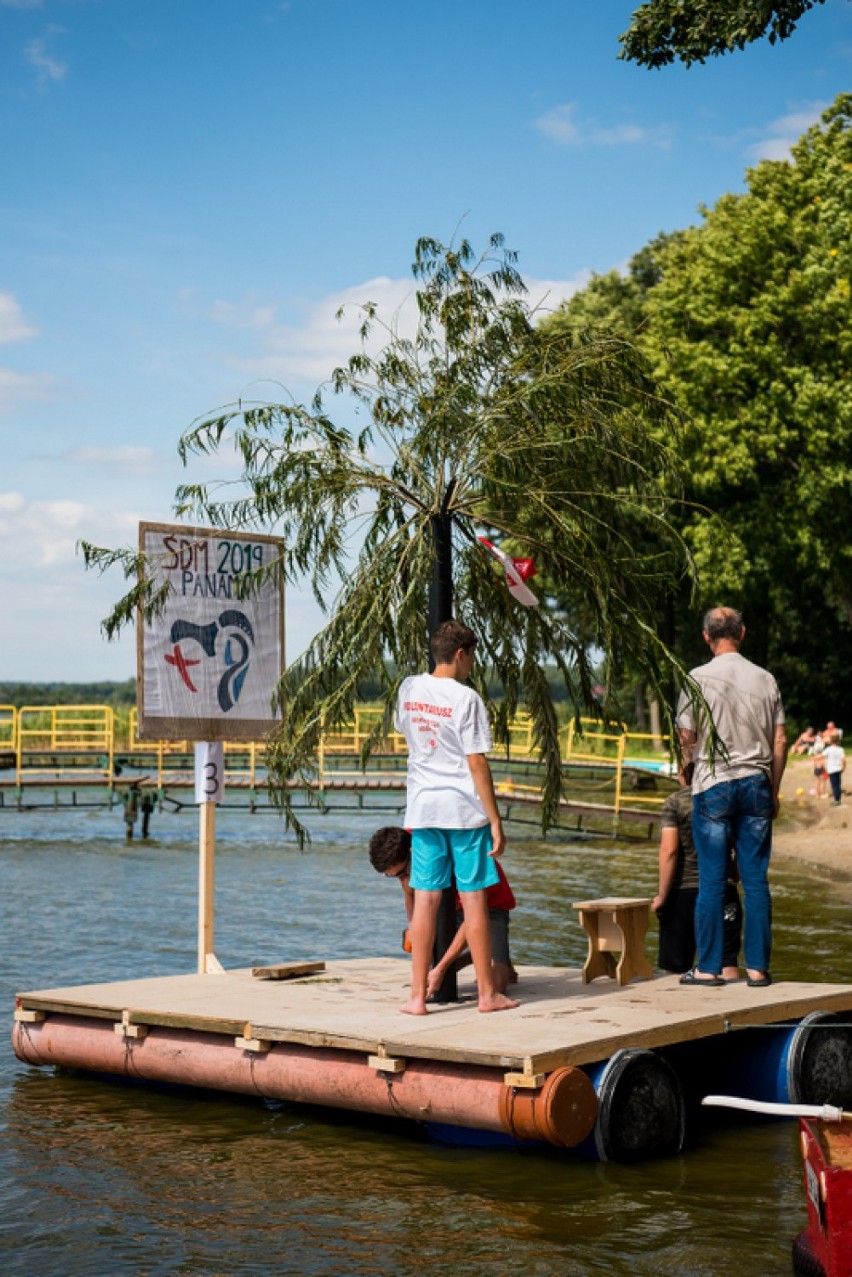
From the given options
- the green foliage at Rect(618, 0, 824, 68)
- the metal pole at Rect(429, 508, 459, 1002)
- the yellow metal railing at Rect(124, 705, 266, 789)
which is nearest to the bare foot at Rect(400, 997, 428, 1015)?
the metal pole at Rect(429, 508, 459, 1002)

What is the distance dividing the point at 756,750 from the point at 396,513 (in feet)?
8.97

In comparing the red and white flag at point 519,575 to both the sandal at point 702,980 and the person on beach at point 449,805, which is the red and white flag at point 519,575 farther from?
the sandal at point 702,980

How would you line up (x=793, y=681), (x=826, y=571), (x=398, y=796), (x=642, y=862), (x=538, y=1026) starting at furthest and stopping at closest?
(x=793, y=681) < (x=826, y=571) < (x=398, y=796) < (x=642, y=862) < (x=538, y=1026)

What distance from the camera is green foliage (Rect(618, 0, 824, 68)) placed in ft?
66.0

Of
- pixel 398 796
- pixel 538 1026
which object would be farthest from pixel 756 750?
pixel 398 796

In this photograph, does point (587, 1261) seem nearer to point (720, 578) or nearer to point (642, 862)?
point (642, 862)

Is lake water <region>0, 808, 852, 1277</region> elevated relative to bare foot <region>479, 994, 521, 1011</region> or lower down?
lower down

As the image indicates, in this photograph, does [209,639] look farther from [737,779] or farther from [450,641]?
[737,779]

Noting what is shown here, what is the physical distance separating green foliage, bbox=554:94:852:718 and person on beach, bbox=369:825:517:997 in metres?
36.5

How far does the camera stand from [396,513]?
1095cm

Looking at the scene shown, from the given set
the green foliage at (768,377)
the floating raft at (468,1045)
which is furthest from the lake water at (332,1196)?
the green foliage at (768,377)

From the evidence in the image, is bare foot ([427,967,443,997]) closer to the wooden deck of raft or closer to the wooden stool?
the wooden deck of raft

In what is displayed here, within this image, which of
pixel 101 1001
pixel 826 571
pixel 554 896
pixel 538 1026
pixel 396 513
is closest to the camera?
pixel 538 1026

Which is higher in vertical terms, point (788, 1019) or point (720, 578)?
→ point (720, 578)
